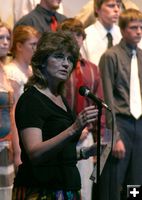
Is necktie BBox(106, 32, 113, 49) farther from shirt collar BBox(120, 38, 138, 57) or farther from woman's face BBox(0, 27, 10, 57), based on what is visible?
woman's face BBox(0, 27, 10, 57)

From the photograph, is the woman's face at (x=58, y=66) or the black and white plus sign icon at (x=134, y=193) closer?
the black and white plus sign icon at (x=134, y=193)

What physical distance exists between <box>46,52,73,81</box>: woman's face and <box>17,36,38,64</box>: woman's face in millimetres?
1289

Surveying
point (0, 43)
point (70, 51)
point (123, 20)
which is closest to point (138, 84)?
point (123, 20)

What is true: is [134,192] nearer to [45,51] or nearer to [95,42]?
[45,51]

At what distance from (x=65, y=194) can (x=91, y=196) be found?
60.7 inches

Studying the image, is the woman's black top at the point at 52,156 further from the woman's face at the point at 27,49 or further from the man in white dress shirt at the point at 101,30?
the man in white dress shirt at the point at 101,30

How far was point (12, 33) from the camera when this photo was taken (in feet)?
12.6

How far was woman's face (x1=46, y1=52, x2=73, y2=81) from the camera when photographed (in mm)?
2418

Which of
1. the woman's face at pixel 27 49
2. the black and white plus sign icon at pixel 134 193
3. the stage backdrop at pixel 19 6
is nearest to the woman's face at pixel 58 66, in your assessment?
the black and white plus sign icon at pixel 134 193

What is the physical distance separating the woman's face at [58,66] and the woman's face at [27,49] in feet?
4.23

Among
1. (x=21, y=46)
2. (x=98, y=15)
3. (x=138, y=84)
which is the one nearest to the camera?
(x=21, y=46)

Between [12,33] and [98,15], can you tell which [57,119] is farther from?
[98,15]

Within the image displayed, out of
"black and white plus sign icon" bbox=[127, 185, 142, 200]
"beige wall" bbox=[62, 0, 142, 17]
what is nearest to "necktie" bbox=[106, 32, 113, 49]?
"beige wall" bbox=[62, 0, 142, 17]

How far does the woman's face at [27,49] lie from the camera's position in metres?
3.73
